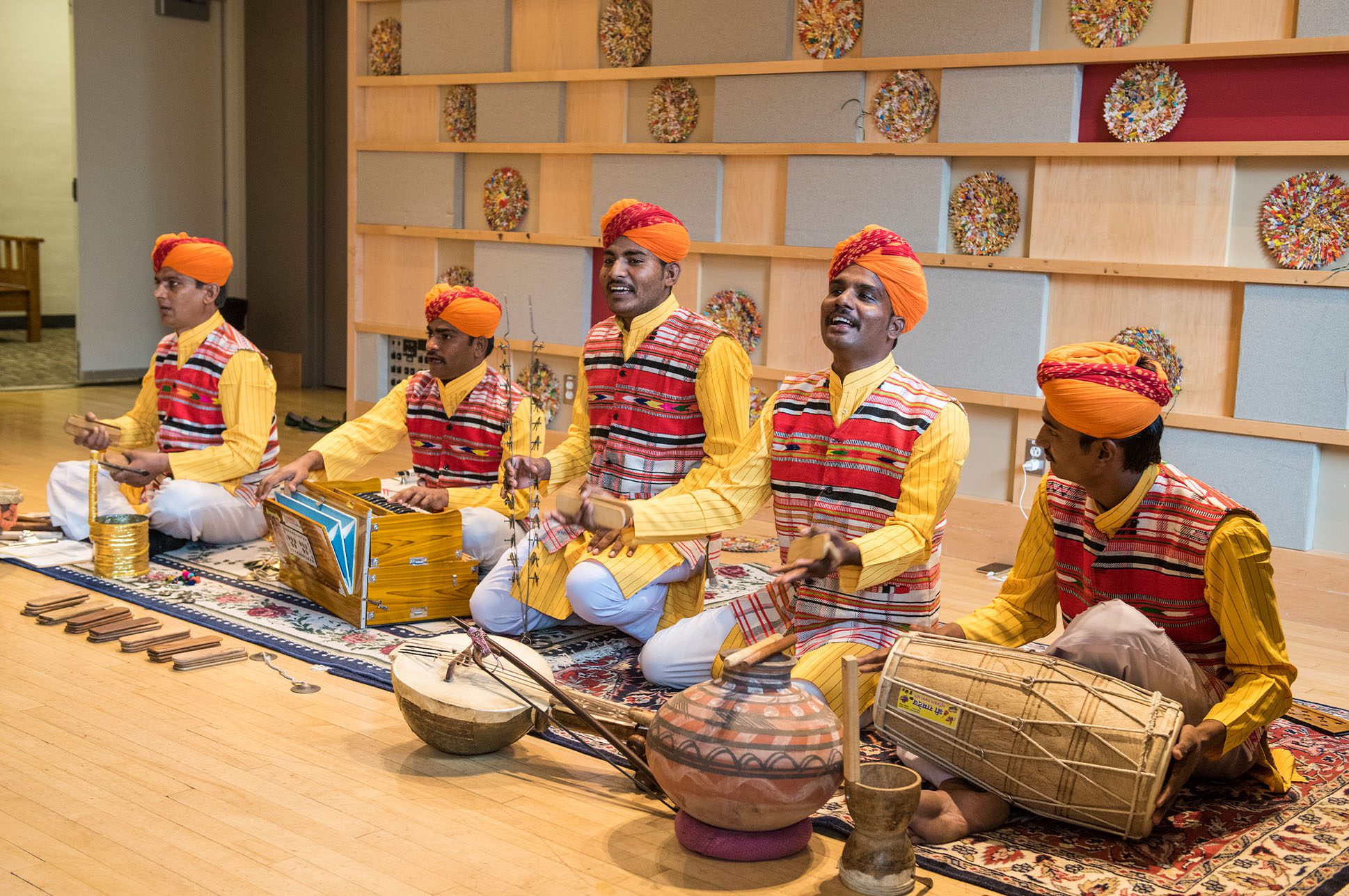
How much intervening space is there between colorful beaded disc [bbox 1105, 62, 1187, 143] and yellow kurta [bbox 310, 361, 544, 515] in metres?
2.67

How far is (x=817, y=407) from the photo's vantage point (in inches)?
142

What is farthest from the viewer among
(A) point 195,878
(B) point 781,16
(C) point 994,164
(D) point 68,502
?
(B) point 781,16

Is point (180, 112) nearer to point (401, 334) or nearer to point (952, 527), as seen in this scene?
point (401, 334)

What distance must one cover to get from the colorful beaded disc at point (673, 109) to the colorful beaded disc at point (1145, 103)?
7.22ft

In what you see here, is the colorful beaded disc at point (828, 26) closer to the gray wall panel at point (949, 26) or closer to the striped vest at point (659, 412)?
the gray wall panel at point (949, 26)

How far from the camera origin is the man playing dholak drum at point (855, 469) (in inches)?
134

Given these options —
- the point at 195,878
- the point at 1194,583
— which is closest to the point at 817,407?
the point at 1194,583

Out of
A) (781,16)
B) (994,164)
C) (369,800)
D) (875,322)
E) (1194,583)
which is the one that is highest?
(781,16)

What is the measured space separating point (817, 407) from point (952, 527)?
9.06 feet

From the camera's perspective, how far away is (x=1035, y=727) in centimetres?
290

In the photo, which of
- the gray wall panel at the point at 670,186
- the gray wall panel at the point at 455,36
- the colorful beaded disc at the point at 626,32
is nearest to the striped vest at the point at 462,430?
the gray wall panel at the point at 670,186

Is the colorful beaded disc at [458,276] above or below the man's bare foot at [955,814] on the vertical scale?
above

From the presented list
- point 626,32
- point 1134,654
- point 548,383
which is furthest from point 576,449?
Result: point 626,32

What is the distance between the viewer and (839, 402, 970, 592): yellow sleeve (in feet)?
10.6
